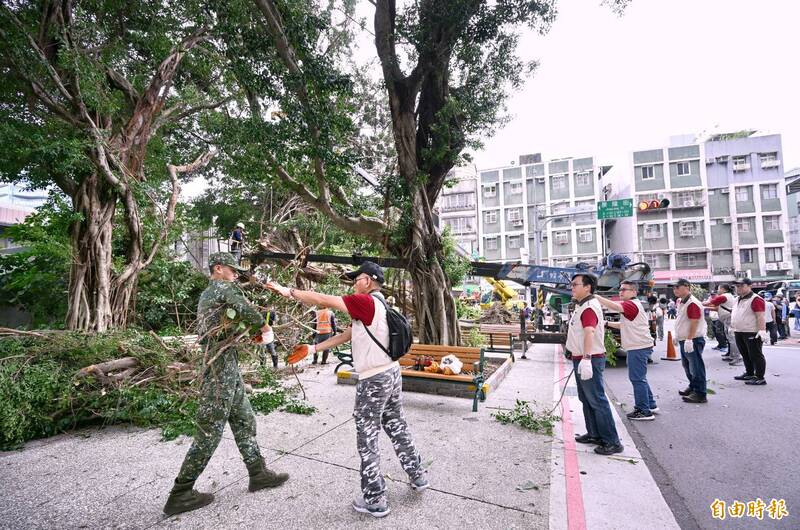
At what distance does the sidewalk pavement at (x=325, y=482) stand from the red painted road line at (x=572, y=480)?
17 millimetres

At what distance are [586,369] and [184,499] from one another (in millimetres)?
3715

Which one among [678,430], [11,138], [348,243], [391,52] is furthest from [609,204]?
[11,138]

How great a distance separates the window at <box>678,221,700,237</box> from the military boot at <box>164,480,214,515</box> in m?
37.4

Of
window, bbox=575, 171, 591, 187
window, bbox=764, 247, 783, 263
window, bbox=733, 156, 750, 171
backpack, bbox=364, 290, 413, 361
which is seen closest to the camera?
backpack, bbox=364, 290, 413, 361

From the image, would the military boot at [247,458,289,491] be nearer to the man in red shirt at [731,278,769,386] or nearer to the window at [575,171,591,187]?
the man in red shirt at [731,278,769,386]

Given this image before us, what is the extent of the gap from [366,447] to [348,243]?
10668 millimetres

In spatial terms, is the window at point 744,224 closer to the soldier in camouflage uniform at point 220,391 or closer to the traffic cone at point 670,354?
the traffic cone at point 670,354

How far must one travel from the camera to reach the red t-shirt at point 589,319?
13.2 ft

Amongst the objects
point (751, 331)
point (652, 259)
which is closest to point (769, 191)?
point (652, 259)

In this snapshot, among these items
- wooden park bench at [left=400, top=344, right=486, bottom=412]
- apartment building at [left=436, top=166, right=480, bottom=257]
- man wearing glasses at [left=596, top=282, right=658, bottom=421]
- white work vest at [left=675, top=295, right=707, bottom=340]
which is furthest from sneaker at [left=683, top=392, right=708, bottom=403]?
apartment building at [left=436, top=166, right=480, bottom=257]

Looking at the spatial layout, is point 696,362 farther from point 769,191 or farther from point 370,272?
point 769,191

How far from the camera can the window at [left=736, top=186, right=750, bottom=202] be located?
2998cm

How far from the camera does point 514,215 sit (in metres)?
37.8

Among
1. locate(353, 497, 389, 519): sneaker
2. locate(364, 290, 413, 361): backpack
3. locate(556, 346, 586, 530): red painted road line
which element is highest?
locate(364, 290, 413, 361): backpack
